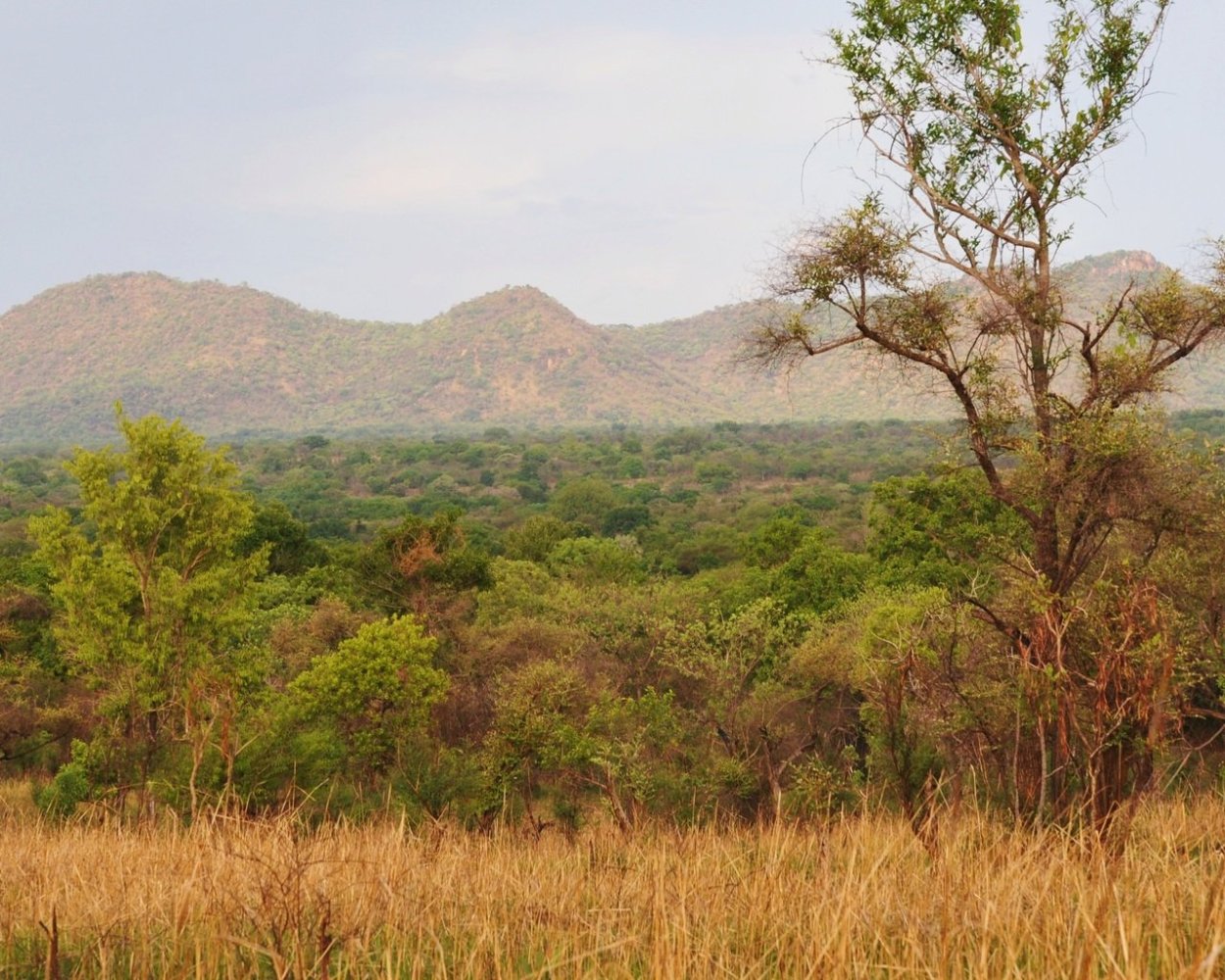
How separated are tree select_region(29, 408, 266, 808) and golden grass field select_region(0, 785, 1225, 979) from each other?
16065 millimetres

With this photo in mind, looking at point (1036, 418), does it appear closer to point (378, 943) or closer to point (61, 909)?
point (378, 943)

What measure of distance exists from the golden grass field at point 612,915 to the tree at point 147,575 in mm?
16065

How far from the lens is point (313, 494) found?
325 ft

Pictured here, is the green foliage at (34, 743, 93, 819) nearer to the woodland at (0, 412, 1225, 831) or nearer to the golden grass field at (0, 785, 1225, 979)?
the woodland at (0, 412, 1225, 831)

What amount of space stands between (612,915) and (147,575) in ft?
64.9

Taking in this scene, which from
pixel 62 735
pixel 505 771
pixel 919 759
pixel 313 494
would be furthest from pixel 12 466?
pixel 919 759

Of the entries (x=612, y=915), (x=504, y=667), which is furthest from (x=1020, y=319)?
(x=504, y=667)

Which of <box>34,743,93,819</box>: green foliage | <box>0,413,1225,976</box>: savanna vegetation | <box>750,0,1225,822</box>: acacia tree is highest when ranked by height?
<box>750,0,1225,822</box>: acacia tree

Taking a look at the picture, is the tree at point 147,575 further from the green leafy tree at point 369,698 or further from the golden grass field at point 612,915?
the golden grass field at point 612,915

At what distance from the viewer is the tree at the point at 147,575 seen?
1983cm

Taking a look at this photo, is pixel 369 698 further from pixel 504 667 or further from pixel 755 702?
pixel 755 702

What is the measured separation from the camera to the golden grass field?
130 inches

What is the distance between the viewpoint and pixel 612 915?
3654mm

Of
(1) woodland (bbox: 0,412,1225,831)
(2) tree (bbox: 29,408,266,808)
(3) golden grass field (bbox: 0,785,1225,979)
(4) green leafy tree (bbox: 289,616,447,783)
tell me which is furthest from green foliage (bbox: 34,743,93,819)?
(3) golden grass field (bbox: 0,785,1225,979)
